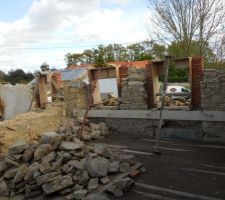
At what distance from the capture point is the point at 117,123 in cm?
1430

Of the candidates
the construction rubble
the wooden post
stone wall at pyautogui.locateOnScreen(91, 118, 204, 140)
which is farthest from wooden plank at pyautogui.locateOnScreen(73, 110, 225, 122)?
the construction rubble

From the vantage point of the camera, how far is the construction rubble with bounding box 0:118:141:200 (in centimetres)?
878

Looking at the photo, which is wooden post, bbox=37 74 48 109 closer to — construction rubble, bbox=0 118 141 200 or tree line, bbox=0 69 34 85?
construction rubble, bbox=0 118 141 200

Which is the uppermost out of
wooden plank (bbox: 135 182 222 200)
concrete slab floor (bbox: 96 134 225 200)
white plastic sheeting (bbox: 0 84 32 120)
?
white plastic sheeting (bbox: 0 84 32 120)

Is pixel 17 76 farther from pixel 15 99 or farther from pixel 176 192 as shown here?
pixel 176 192

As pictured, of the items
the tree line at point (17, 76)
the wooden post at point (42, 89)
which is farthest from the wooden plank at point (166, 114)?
the tree line at point (17, 76)

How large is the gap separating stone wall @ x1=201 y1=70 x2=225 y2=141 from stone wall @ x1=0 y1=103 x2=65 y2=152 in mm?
5379

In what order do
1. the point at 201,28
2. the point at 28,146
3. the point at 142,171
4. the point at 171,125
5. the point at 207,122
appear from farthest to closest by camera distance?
the point at 201,28
the point at 171,125
the point at 207,122
the point at 28,146
the point at 142,171

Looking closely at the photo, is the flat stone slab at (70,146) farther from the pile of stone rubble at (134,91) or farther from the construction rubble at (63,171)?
the pile of stone rubble at (134,91)

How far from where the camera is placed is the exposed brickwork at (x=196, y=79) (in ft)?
40.7

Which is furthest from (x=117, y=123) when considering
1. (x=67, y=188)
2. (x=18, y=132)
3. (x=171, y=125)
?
(x=67, y=188)

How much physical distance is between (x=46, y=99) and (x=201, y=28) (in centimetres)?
1247

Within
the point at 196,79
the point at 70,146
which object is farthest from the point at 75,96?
the point at 70,146

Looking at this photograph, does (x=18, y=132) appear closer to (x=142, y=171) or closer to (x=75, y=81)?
(x=75, y=81)
